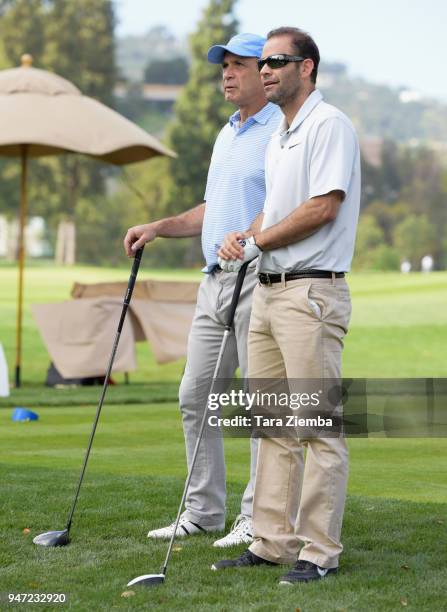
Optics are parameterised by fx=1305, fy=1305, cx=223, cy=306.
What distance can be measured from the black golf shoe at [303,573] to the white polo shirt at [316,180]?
1045mm

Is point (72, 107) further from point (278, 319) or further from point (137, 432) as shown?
point (278, 319)

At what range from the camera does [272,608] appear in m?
4.17

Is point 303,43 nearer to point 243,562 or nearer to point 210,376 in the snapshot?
point 210,376

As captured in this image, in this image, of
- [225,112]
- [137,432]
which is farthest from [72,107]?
[225,112]

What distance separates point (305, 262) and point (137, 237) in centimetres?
110

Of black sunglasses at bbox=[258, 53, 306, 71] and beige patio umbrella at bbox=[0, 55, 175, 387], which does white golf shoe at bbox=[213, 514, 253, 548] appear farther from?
beige patio umbrella at bbox=[0, 55, 175, 387]

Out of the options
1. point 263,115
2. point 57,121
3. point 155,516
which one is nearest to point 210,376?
point 155,516

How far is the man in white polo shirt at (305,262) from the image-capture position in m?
4.57

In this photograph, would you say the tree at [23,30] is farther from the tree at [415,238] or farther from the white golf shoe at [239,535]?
the white golf shoe at [239,535]

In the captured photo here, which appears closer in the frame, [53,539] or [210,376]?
[53,539]

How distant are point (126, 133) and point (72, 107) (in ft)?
1.99

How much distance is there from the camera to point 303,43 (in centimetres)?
470

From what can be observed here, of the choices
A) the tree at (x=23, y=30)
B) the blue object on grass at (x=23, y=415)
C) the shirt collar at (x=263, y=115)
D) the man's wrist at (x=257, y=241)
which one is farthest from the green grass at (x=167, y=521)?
the tree at (x=23, y=30)

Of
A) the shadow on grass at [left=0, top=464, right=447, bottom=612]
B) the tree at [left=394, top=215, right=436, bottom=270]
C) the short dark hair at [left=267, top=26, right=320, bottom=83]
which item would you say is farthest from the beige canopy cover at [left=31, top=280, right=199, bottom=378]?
the tree at [left=394, top=215, right=436, bottom=270]
